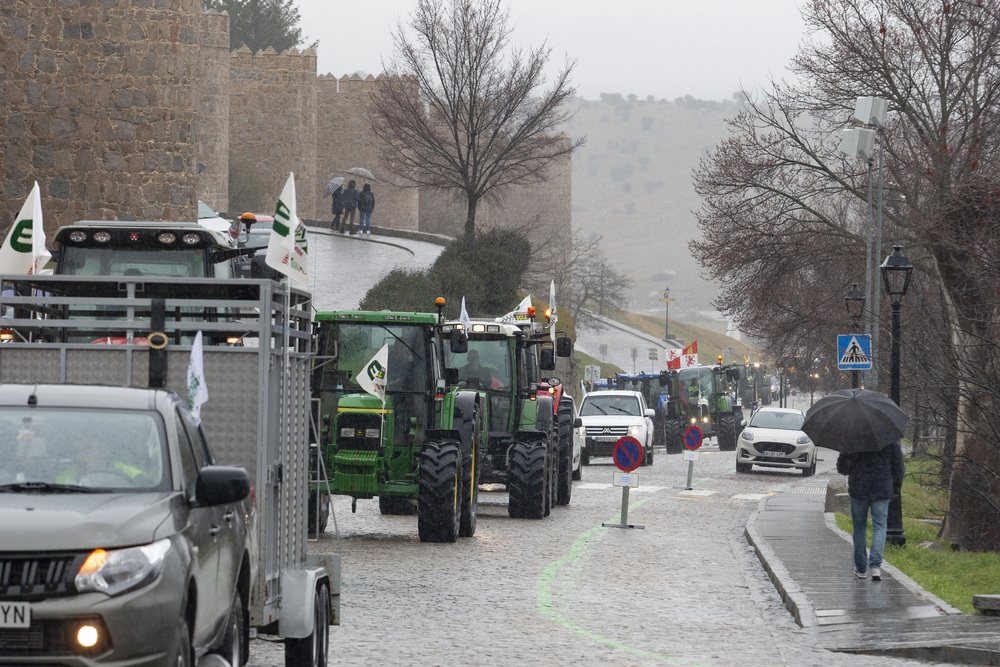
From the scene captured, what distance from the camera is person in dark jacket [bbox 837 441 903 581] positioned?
1492cm

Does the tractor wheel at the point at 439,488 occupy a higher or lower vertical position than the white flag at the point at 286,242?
lower

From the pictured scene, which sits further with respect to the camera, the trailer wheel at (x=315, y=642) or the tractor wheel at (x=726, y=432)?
the tractor wheel at (x=726, y=432)

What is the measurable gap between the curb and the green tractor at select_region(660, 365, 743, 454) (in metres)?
32.3

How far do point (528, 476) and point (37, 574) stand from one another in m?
16.0

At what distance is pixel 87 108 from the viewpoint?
27953 millimetres

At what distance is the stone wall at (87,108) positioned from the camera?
27875 mm

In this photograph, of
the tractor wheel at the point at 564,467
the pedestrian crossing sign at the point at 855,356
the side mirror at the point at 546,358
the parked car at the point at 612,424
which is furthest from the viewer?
the parked car at the point at 612,424

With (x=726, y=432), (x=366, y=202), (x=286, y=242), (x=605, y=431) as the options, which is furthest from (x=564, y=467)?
(x=366, y=202)

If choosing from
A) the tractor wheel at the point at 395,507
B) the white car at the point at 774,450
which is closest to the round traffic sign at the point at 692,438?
the white car at the point at 774,450

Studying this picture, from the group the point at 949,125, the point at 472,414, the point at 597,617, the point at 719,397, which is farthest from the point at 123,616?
the point at 719,397

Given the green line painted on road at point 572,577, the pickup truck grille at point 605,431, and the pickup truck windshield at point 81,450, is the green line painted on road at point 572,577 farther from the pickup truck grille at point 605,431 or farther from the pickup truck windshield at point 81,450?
the pickup truck grille at point 605,431

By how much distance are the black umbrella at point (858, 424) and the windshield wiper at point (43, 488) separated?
942 cm

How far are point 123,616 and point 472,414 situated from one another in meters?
13.3

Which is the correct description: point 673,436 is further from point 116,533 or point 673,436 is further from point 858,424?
point 116,533
